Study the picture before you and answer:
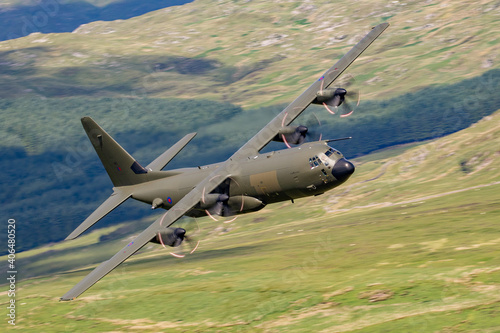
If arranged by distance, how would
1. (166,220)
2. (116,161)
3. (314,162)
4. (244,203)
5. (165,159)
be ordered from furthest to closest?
(165,159)
(116,161)
(244,203)
(314,162)
(166,220)

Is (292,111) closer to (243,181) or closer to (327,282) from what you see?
(243,181)

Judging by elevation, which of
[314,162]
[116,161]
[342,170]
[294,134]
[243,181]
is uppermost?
[294,134]

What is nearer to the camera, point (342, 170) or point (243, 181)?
point (342, 170)

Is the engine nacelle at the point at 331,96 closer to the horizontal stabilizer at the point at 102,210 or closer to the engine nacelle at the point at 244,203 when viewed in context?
the engine nacelle at the point at 244,203

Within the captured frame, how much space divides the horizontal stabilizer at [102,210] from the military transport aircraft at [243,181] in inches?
3.5

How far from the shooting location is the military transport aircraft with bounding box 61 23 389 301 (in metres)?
47.8

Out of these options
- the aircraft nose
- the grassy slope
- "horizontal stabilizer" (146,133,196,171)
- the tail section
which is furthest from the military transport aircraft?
the grassy slope

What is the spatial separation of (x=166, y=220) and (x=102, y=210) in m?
10.1

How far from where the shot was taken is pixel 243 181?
50.8 meters

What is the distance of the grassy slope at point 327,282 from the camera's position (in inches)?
2462

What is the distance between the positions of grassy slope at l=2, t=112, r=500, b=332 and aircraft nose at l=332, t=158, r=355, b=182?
57.0 feet

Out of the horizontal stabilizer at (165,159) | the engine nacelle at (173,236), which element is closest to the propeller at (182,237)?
the engine nacelle at (173,236)

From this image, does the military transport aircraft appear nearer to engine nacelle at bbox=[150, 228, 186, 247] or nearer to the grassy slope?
engine nacelle at bbox=[150, 228, 186, 247]

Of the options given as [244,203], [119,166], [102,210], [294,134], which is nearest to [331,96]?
[294,134]
